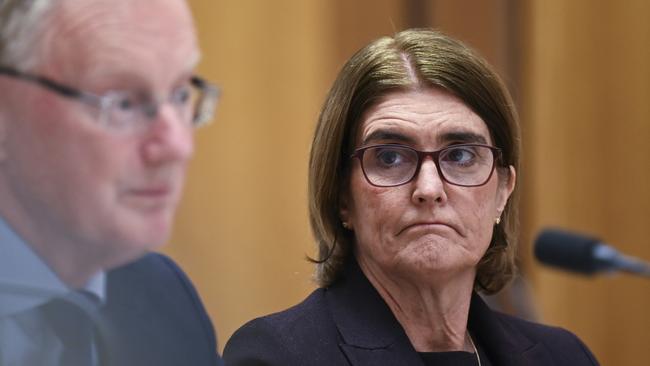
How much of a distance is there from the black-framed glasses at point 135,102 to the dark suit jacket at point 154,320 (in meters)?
0.20

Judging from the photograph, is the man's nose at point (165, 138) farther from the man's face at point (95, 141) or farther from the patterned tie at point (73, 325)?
the patterned tie at point (73, 325)

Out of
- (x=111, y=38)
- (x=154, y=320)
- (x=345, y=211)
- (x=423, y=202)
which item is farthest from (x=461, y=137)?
(x=111, y=38)

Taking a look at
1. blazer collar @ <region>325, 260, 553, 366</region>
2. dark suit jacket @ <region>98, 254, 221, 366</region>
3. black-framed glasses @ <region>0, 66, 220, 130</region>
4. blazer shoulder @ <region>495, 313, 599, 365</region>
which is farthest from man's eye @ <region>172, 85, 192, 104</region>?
blazer shoulder @ <region>495, 313, 599, 365</region>

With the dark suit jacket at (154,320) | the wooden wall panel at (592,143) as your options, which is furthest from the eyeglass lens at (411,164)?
the wooden wall panel at (592,143)

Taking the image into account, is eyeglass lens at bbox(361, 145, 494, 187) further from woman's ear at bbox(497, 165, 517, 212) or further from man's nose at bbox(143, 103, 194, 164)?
man's nose at bbox(143, 103, 194, 164)

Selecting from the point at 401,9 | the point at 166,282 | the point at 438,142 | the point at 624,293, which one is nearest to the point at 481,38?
the point at 401,9

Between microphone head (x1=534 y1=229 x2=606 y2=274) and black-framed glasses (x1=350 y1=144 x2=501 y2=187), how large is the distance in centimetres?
19

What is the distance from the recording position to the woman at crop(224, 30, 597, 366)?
1886mm

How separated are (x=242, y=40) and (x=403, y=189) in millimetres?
1039

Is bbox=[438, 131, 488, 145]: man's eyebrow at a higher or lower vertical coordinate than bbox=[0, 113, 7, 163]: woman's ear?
lower

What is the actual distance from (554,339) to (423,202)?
54cm

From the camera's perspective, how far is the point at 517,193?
219 cm

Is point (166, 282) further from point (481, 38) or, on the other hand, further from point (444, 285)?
point (481, 38)

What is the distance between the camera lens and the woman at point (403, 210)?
189 cm
